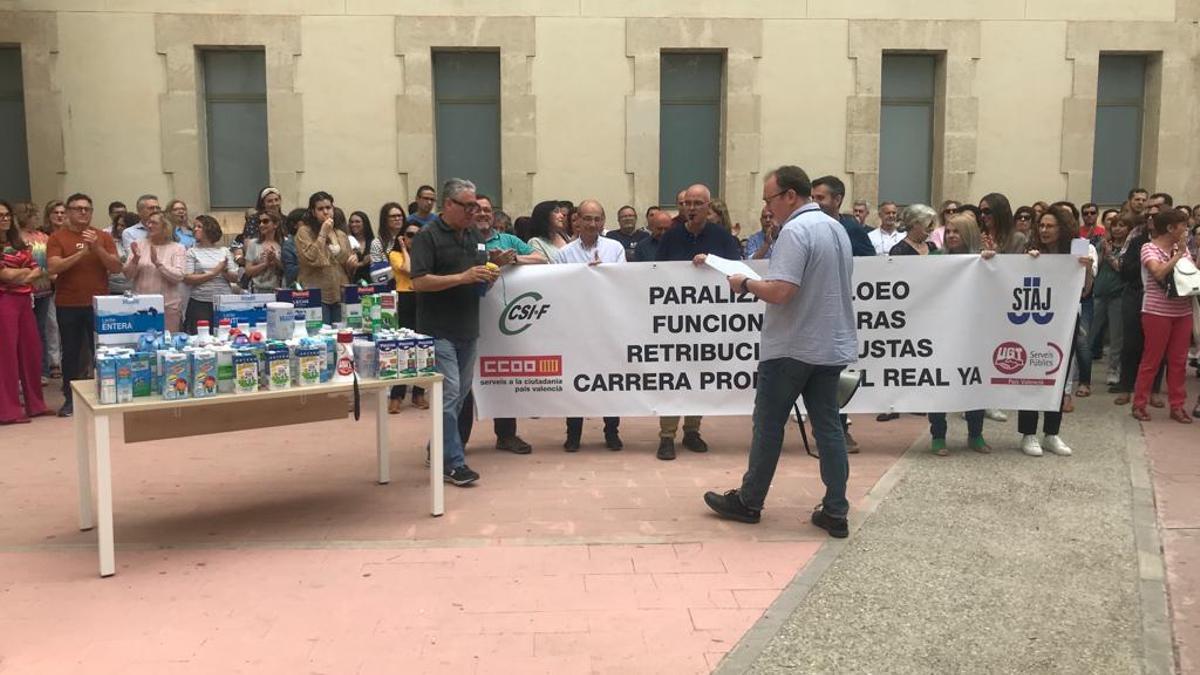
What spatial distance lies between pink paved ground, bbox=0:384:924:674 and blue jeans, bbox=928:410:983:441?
0.33 meters

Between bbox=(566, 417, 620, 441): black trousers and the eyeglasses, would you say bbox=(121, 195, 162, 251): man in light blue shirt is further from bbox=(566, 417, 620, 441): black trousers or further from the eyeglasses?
bbox=(566, 417, 620, 441): black trousers

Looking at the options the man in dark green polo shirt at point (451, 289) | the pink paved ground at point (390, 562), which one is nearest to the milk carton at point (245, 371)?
the pink paved ground at point (390, 562)

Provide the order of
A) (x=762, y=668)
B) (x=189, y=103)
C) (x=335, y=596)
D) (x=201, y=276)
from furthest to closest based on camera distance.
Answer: (x=189, y=103), (x=201, y=276), (x=335, y=596), (x=762, y=668)

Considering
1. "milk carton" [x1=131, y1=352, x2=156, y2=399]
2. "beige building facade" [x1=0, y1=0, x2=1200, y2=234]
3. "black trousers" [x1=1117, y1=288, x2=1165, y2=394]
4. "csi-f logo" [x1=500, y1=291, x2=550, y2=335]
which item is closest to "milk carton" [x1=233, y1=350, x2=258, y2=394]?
"milk carton" [x1=131, y1=352, x2=156, y2=399]

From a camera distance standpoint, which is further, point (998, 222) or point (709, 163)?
point (709, 163)

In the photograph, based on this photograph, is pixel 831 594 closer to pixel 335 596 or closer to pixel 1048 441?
pixel 335 596

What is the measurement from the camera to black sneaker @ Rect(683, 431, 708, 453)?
779 cm

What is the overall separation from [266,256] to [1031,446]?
7403mm

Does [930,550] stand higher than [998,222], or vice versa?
[998,222]

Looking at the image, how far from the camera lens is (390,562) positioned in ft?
17.2

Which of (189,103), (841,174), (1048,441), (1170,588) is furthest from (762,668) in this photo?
(189,103)

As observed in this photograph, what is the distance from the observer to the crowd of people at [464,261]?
6746 millimetres

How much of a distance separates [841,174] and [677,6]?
133 inches

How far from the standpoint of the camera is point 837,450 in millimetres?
5531
